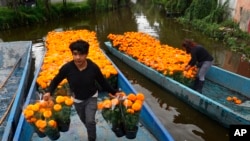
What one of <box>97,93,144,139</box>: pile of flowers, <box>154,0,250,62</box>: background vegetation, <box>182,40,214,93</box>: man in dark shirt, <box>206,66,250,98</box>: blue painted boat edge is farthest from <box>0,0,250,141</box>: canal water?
<box>97,93,144,139</box>: pile of flowers

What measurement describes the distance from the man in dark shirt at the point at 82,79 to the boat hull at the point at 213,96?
10.3ft

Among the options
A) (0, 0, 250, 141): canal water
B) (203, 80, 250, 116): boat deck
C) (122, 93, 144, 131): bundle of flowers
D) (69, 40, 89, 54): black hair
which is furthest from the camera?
(203, 80, 250, 116): boat deck

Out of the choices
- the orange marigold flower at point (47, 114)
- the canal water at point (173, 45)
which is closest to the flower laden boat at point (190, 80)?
the canal water at point (173, 45)

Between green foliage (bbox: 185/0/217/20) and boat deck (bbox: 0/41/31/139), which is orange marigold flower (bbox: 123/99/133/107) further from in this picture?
green foliage (bbox: 185/0/217/20)

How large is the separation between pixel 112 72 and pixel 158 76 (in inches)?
84.1

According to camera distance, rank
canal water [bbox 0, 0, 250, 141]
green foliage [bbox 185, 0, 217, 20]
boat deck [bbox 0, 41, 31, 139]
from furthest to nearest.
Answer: green foliage [bbox 185, 0, 217, 20] → boat deck [bbox 0, 41, 31, 139] → canal water [bbox 0, 0, 250, 141]

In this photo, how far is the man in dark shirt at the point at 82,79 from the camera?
155 inches

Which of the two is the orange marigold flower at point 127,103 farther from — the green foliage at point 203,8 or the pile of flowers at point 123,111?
the green foliage at point 203,8

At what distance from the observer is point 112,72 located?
7.38m

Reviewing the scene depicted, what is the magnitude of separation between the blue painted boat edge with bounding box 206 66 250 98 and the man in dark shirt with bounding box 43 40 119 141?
4.94 metres

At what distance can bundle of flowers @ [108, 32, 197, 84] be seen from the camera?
27.3ft

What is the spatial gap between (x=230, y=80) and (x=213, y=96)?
0.80 metres

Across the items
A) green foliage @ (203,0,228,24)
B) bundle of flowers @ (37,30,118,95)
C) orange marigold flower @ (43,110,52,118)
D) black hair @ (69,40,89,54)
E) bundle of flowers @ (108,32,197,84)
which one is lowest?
bundle of flowers @ (108,32,197,84)

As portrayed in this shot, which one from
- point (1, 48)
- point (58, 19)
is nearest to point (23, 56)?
point (1, 48)
